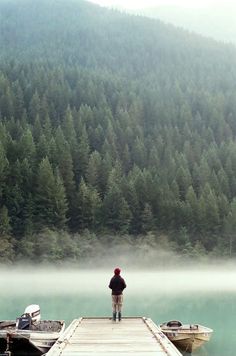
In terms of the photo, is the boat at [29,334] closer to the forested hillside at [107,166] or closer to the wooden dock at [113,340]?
the wooden dock at [113,340]

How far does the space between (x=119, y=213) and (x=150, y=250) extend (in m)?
8.11

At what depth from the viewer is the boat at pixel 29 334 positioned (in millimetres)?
27281

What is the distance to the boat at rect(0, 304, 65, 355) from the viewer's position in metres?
27.3

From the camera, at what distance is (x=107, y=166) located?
117m

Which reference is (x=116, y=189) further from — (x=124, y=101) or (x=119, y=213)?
(x=124, y=101)

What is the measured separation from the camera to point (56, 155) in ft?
377

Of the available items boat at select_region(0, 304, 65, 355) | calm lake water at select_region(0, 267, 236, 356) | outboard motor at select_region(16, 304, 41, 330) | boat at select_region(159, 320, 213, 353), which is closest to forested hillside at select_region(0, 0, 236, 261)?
calm lake water at select_region(0, 267, 236, 356)

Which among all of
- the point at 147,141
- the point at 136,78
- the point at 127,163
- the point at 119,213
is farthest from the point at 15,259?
the point at 136,78

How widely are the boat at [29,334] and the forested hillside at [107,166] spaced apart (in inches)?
2535

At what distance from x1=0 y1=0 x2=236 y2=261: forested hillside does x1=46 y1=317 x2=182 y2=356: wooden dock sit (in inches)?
2589

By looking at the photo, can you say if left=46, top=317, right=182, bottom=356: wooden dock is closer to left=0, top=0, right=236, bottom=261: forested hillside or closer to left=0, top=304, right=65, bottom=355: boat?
left=0, top=304, right=65, bottom=355: boat

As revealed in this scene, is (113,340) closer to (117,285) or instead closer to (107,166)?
(117,285)

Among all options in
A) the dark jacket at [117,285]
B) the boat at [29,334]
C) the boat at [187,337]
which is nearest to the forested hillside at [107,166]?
the boat at [29,334]

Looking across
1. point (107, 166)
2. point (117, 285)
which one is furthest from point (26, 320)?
point (107, 166)
